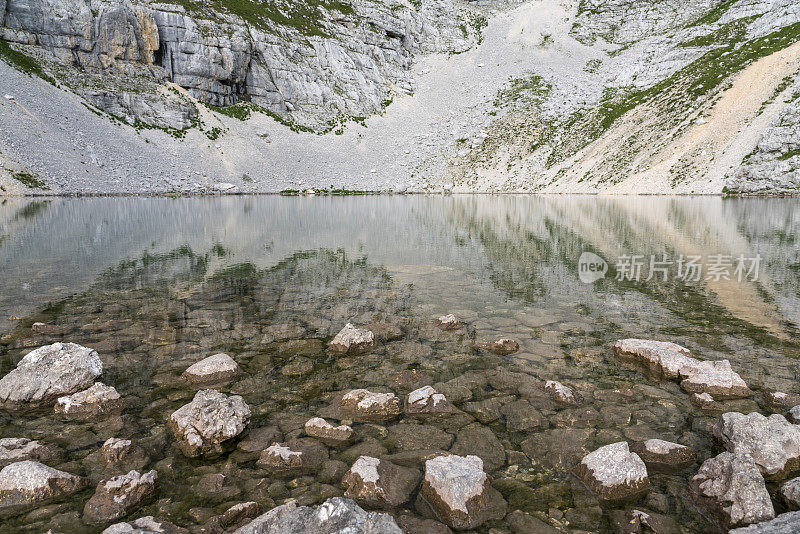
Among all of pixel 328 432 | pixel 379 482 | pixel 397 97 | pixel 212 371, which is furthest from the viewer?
pixel 397 97

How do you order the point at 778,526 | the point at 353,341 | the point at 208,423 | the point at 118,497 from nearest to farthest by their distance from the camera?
the point at 778,526, the point at 118,497, the point at 208,423, the point at 353,341

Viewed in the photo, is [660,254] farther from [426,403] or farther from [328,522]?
[328,522]

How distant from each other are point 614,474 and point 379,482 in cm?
309

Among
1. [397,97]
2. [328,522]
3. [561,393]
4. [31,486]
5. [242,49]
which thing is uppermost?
[242,49]

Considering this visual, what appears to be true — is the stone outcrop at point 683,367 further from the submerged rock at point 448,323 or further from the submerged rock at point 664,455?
the submerged rock at point 448,323

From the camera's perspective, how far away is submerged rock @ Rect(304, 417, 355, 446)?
6.68 metres

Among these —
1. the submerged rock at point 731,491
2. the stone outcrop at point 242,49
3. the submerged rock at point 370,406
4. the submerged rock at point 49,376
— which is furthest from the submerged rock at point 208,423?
the stone outcrop at point 242,49

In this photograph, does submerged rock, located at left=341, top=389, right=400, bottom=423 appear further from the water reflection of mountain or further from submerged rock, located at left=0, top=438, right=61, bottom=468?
the water reflection of mountain

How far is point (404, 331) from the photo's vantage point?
457 inches

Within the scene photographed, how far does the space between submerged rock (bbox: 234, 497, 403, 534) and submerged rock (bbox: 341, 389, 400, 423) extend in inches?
115

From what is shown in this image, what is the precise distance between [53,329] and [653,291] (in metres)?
18.8

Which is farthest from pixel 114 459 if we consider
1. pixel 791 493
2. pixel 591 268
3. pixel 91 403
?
pixel 591 268

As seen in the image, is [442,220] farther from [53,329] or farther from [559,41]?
[559,41]

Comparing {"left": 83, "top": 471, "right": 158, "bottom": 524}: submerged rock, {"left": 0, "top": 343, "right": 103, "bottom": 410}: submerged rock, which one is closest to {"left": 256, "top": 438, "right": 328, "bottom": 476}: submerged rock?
{"left": 83, "top": 471, "right": 158, "bottom": 524}: submerged rock
